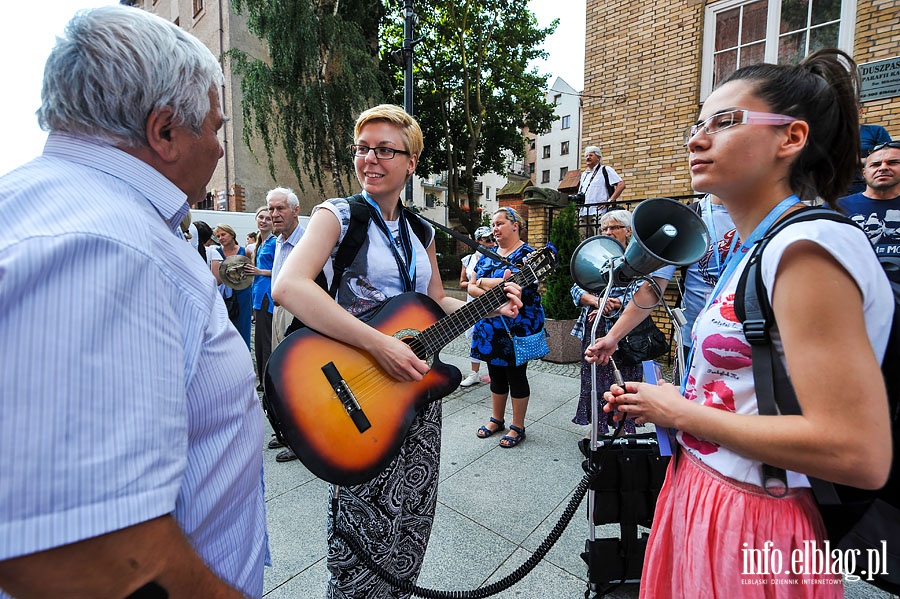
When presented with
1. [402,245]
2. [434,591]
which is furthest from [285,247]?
[434,591]

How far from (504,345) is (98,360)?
336 centimetres

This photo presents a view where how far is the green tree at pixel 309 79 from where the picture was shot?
12438 mm

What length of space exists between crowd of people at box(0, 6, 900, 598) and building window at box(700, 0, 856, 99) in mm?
7014

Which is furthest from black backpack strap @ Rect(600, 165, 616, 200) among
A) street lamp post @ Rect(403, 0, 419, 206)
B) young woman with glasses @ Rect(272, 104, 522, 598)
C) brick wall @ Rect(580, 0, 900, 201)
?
young woman with glasses @ Rect(272, 104, 522, 598)

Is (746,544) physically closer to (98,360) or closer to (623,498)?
(623,498)

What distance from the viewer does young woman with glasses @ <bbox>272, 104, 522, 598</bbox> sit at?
1600 millimetres

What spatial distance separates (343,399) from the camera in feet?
5.26

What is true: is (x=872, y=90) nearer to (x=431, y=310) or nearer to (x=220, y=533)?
(x=431, y=310)

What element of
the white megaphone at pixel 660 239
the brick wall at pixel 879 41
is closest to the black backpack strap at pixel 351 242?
the white megaphone at pixel 660 239

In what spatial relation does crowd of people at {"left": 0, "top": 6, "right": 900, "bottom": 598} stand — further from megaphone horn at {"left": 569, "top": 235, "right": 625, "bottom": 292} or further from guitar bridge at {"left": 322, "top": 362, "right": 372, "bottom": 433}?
megaphone horn at {"left": 569, "top": 235, "right": 625, "bottom": 292}

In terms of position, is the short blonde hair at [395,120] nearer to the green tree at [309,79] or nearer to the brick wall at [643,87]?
the brick wall at [643,87]

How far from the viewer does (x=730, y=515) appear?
1010mm

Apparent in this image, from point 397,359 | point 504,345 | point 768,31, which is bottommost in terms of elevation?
point 504,345

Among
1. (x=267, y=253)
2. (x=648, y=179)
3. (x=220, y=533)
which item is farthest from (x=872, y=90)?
(x=220, y=533)
